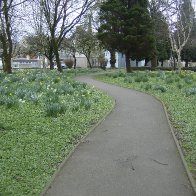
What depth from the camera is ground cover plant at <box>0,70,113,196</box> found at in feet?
19.6

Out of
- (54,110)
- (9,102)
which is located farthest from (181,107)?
(9,102)

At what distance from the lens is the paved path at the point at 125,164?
550 cm

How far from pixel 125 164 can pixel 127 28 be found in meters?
22.7

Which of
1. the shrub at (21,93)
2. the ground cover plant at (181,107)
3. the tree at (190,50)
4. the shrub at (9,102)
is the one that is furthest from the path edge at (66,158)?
the tree at (190,50)

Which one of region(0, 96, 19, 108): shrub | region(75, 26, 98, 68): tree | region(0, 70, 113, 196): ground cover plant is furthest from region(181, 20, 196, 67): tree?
region(0, 96, 19, 108): shrub

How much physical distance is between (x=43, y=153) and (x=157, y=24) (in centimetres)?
3492

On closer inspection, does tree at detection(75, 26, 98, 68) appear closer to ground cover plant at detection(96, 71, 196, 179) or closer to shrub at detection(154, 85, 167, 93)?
ground cover plant at detection(96, 71, 196, 179)

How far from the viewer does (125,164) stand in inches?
261

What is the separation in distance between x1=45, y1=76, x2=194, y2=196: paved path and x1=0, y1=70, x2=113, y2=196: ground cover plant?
0.33 m

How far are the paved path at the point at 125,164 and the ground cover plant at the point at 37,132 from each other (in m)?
0.33

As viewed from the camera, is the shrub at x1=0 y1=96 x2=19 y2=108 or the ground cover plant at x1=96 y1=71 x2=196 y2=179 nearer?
the ground cover plant at x1=96 y1=71 x2=196 y2=179

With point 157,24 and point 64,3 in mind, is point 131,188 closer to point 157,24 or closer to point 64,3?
point 64,3

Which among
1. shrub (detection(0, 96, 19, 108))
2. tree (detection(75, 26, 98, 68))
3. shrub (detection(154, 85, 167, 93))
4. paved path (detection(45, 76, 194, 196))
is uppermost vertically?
tree (detection(75, 26, 98, 68))

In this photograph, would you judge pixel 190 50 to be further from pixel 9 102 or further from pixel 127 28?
pixel 9 102
